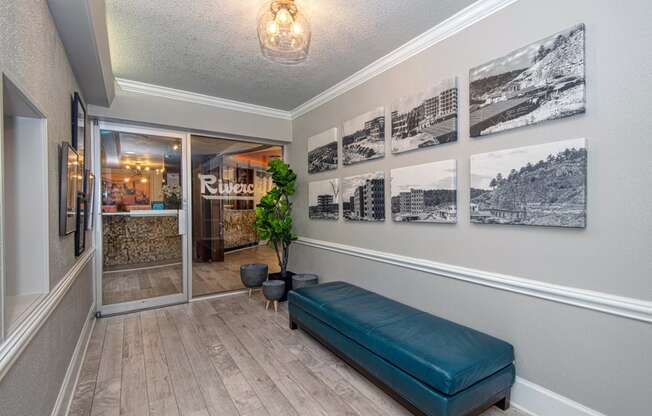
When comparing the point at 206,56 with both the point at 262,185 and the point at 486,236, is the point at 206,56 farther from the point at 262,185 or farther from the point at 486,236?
the point at 486,236

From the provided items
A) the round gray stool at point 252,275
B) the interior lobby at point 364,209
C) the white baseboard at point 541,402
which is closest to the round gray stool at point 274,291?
the interior lobby at point 364,209

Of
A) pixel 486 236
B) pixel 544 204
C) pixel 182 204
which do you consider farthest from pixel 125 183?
pixel 544 204

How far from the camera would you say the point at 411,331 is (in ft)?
6.75

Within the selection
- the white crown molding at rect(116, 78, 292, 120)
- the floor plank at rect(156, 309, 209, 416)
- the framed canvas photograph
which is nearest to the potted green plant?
the white crown molding at rect(116, 78, 292, 120)

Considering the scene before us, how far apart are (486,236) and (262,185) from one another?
3402 millimetres

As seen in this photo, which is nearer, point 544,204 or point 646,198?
point 646,198

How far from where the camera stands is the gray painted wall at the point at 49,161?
1.22m

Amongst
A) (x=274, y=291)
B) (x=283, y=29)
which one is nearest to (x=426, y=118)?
(x=283, y=29)

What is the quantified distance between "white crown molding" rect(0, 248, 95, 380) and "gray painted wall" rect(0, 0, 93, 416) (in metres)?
0.05

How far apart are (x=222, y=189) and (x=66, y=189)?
2.37 meters

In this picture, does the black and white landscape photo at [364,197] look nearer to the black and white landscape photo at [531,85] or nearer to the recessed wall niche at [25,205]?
the black and white landscape photo at [531,85]

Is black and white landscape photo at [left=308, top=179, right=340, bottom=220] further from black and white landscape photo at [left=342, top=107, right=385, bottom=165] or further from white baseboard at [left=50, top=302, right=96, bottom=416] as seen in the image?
white baseboard at [left=50, top=302, right=96, bottom=416]

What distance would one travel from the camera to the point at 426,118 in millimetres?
2543

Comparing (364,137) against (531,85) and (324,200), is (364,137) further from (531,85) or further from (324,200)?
(531,85)
